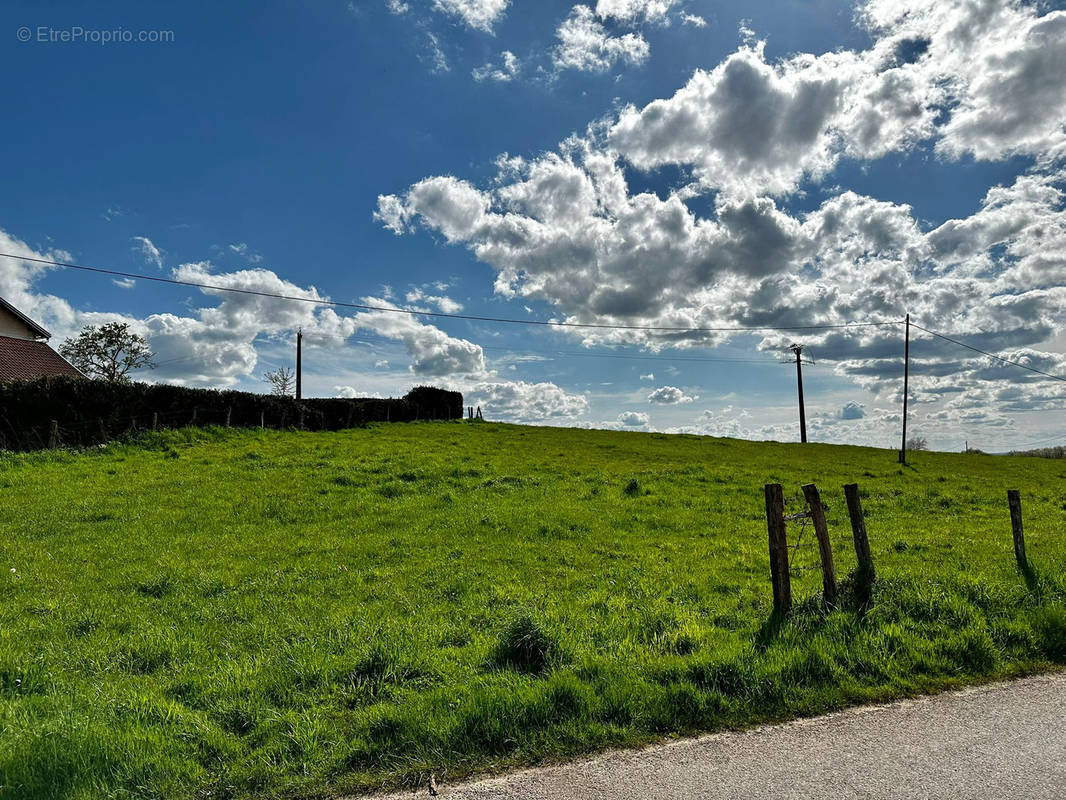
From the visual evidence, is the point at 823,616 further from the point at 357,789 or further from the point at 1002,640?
the point at 357,789

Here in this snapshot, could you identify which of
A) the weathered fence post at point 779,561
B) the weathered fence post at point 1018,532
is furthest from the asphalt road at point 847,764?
the weathered fence post at point 1018,532

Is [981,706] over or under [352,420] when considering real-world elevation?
under

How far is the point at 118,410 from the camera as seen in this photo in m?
28.3

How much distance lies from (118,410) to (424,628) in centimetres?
2825

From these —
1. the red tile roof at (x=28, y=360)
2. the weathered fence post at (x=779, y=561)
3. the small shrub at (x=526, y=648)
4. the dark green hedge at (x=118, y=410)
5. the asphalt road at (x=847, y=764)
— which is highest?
the red tile roof at (x=28, y=360)

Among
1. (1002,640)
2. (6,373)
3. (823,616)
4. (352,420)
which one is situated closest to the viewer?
(1002,640)

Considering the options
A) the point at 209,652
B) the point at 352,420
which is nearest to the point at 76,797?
the point at 209,652

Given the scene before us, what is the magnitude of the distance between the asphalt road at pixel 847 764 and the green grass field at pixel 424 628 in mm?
284

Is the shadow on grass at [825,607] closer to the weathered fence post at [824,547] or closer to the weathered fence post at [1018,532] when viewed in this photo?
the weathered fence post at [824,547]

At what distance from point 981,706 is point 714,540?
30.1ft

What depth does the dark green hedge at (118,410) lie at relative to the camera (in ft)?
85.1

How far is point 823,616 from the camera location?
691 cm

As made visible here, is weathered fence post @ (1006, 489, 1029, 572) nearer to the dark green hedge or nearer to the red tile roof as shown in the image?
the dark green hedge

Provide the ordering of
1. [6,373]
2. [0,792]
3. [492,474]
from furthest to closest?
[6,373] < [492,474] < [0,792]
